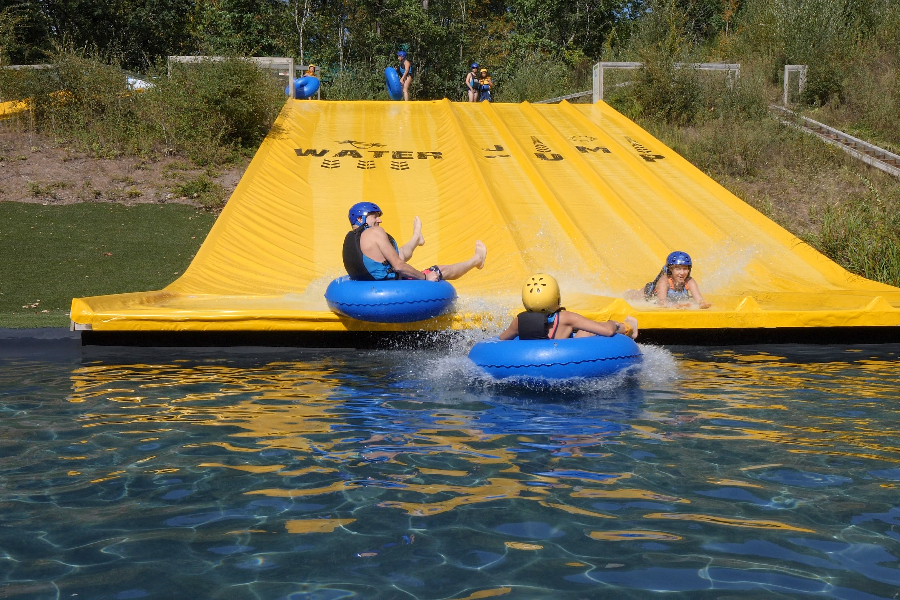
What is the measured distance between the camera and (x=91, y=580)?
104 inches

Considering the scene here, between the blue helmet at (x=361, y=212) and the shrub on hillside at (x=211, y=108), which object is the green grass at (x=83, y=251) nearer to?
the shrub on hillside at (x=211, y=108)

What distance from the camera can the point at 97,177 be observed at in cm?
1093

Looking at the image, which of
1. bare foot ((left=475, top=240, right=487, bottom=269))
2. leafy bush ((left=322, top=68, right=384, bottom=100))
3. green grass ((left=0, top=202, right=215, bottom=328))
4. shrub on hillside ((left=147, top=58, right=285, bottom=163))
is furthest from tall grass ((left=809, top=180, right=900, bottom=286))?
leafy bush ((left=322, top=68, right=384, bottom=100))

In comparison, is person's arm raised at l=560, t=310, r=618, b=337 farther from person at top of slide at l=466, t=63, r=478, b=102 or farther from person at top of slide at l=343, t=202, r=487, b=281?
person at top of slide at l=466, t=63, r=478, b=102

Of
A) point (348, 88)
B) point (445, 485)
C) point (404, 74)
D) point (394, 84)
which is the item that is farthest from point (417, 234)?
point (348, 88)

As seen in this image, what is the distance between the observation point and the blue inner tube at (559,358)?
480cm

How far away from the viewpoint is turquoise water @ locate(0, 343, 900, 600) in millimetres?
2662

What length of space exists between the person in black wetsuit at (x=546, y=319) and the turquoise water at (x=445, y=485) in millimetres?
343

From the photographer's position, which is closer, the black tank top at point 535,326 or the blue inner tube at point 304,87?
the black tank top at point 535,326

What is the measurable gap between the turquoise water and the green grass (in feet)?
6.92

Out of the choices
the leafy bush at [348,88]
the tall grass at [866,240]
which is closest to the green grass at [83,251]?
the leafy bush at [348,88]

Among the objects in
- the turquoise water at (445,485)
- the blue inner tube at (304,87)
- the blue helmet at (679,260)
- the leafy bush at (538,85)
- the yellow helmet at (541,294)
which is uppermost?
the leafy bush at (538,85)

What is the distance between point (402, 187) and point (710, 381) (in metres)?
5.21

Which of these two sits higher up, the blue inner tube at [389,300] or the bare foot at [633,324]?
the blue inner tube at [389,300]
